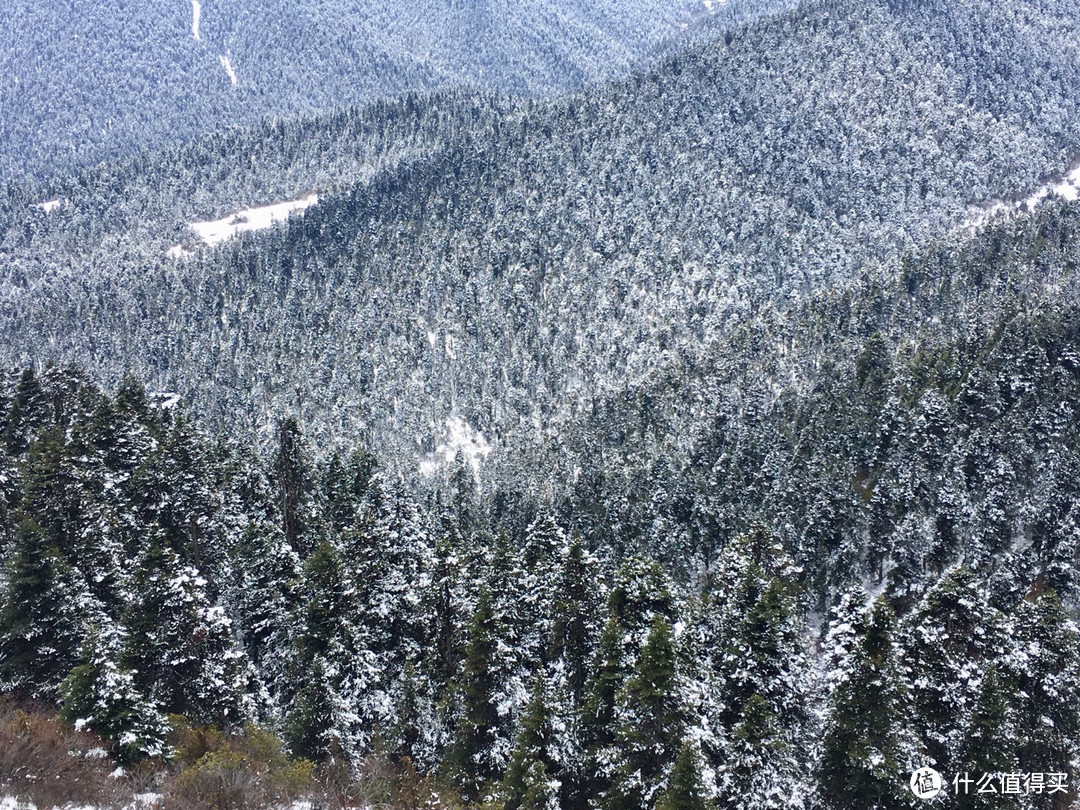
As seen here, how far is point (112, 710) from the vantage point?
26391mm

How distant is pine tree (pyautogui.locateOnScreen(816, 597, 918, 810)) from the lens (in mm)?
27547

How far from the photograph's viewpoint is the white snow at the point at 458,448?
181 meters

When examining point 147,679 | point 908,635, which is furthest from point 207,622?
point 908,635

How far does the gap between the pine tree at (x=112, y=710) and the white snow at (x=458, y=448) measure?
147422 millimetres

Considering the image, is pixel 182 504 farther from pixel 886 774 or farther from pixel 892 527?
pixel 892 527

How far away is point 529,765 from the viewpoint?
26.3 meters

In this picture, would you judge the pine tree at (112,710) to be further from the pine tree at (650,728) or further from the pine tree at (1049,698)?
the pine tree at (1049,698)

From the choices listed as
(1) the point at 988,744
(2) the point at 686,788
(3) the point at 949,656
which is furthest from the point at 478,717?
(1) the point at 988,744

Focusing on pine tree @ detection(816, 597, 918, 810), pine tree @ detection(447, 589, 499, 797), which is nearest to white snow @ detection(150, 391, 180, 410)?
pine tree @ detection(447, 589, 499, 797)

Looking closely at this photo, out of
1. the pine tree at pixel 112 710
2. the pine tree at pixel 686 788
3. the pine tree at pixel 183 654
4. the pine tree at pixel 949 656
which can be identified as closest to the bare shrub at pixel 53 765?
the pine tree at pixel 112 710

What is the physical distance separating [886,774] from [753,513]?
6795cm

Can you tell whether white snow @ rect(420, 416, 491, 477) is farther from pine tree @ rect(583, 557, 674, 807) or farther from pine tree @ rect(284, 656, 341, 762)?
pine tree @ rect(583, 557, 674, 807)

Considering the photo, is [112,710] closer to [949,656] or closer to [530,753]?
[530,753]

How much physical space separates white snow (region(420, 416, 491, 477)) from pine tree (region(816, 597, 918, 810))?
148m
